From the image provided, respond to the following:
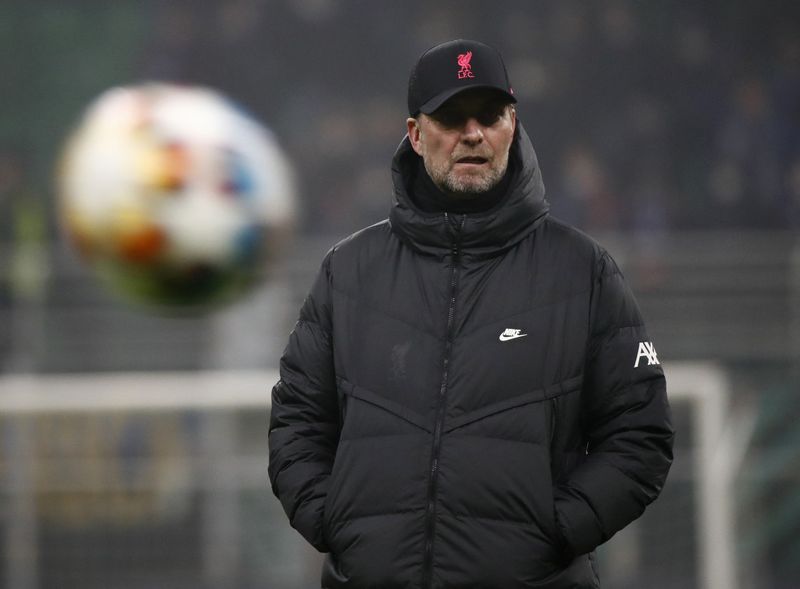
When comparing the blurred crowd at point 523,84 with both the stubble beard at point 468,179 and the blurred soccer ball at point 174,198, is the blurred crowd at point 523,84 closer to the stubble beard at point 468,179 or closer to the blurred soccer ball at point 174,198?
the blurred soccer ball at point 174,198

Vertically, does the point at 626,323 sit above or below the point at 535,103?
below

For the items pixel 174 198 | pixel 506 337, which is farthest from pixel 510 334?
pixel 174 198

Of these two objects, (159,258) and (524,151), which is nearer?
(524,151)

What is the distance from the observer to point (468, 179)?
1.91 meters

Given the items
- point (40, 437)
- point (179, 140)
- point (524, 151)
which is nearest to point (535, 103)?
point (40, 437)

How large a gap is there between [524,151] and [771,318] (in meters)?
5.46

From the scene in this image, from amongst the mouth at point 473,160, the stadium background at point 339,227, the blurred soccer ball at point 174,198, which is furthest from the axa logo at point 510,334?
the stadium background at point 339,227

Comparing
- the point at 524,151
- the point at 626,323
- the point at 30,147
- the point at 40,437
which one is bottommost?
the point at 40,437

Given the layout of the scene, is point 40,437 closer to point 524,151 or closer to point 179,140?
point 179,140

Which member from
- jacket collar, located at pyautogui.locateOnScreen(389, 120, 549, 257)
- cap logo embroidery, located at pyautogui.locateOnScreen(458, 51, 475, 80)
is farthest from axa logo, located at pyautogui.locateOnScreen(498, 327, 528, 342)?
cap logo embroidery, located at pyautogui.locateOnScreen(458, 51, 475, 80)

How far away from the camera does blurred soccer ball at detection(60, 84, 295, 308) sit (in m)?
3.95

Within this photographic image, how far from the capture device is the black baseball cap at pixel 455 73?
191 cm

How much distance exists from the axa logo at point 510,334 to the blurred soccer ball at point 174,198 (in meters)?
2.11

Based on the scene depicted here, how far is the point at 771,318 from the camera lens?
7180 millimetres
